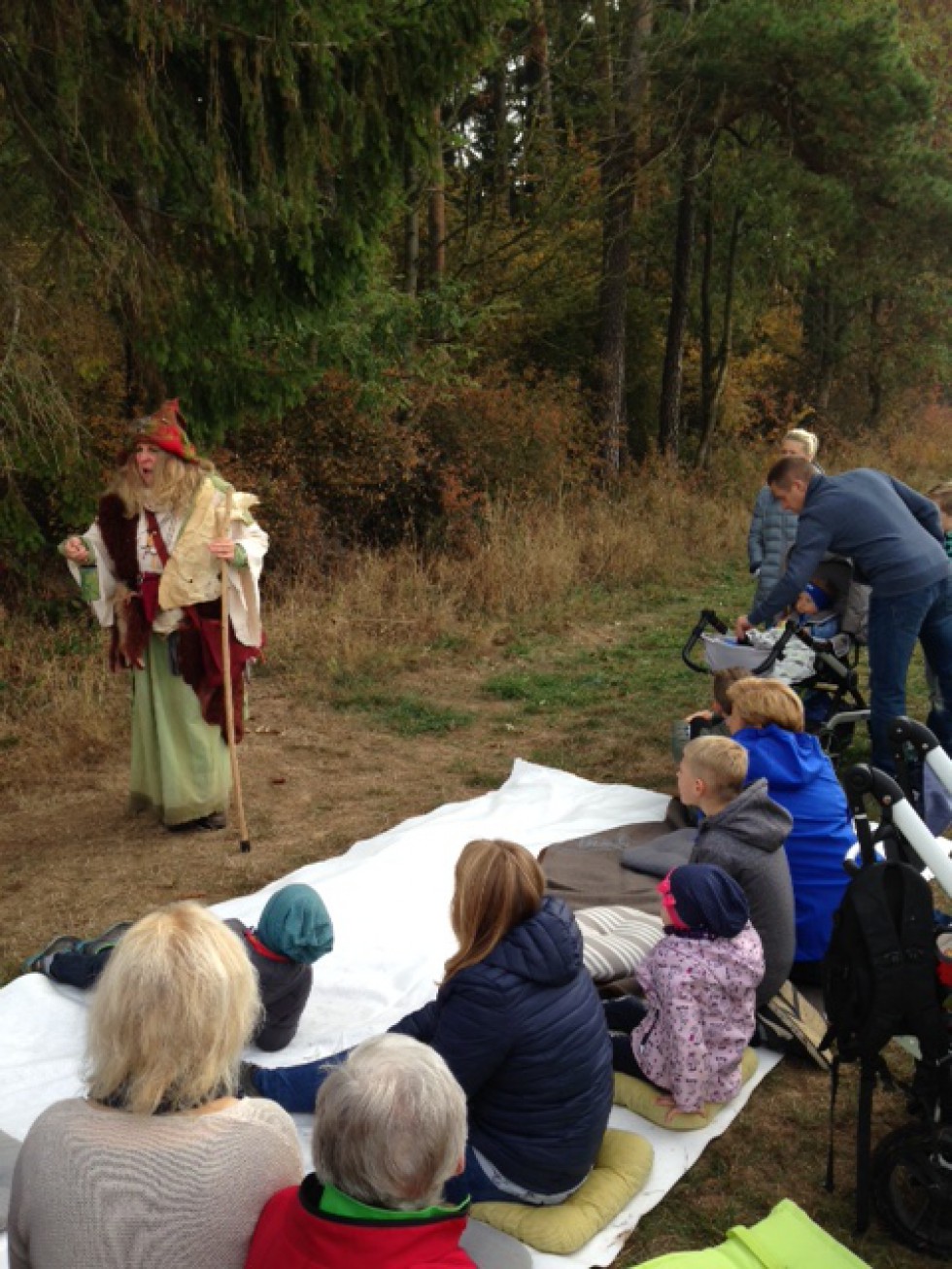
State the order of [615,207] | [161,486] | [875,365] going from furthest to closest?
1. [875,365]
2. [615,207]
3. [161,486]

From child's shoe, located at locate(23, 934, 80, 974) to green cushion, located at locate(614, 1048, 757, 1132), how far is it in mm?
1933

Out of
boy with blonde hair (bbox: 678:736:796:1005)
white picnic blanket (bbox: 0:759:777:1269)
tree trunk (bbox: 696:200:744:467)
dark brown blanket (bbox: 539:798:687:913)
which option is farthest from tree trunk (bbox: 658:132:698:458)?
boy with blonde hair (bbox: 678:736:796:1005)

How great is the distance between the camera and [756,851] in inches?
146

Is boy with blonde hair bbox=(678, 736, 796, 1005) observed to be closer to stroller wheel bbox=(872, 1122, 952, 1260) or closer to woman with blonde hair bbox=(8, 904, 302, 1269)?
stroller wheel bbox=(872, 1122, 952, 1260)

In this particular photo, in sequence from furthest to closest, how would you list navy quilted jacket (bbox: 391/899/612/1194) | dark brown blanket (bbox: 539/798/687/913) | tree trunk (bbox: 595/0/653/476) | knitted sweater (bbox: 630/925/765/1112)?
tree trunk (bbox: 595/0/653/476), dark brown blanket (bbox: 539/798/687/913), knitted sweater (bbox: 630/925/765/1112), navy quilted jacket (bbox: 391/899/612/1194)

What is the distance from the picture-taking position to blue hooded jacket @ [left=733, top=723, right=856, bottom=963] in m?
4.23

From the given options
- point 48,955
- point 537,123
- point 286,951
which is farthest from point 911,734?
point 537,123

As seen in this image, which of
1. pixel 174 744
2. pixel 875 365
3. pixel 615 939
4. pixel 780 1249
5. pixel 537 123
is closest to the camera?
pixel 780 1249

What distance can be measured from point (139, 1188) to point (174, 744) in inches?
155

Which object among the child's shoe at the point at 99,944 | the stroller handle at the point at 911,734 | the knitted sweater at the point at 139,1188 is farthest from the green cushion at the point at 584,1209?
the child's shoe at the point at 99,944

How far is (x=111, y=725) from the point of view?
734 cm

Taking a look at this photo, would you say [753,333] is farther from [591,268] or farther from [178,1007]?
[178,1007]

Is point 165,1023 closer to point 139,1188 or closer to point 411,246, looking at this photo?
point 139,1188

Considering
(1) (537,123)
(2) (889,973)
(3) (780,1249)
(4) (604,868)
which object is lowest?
(4) (604,868)
